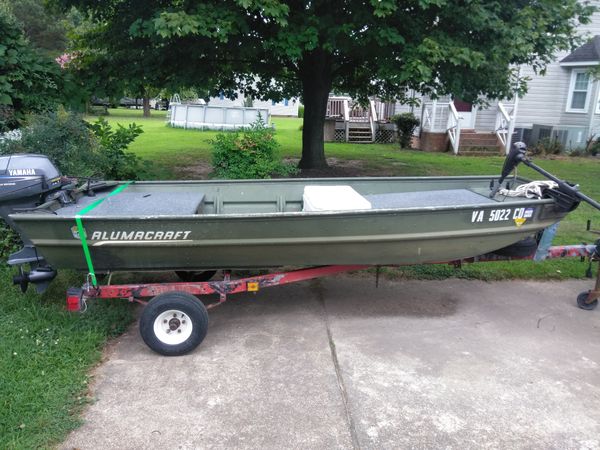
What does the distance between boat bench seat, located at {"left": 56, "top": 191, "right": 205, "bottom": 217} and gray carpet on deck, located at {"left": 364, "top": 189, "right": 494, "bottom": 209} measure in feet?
5.26

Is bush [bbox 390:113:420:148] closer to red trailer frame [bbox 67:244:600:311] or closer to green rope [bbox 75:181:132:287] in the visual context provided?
red trailer frame [bbox 67:244:600:311]

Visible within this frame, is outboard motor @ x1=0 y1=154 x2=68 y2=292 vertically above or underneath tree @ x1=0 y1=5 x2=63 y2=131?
underneath

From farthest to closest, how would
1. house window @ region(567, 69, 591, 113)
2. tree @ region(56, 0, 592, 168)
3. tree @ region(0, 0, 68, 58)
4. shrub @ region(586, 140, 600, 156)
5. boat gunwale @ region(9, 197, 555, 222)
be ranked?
tree @ region(0, 0, 68, 58)
house window @ region(567, 69, 591, 113)
shrub @ region(586, 140, 600, 156)
tree @ region(56, 0, 592, 168)
boat gunwale @ region(9, 197, 555, 222)

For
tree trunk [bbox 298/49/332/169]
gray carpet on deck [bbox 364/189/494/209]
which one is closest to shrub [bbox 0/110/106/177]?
gray carpet on deck [bbox 364/189/494/209]

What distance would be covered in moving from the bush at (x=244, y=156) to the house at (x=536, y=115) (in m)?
10.8

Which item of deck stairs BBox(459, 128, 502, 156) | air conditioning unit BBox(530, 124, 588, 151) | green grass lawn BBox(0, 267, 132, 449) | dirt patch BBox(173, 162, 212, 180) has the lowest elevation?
green grass lawn BBox(0, 267, 132, 449)

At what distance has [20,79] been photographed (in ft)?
21.4

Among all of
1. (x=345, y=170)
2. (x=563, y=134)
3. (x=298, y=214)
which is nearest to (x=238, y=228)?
(x=298, y=214)

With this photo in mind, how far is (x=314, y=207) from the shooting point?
4.17 meters

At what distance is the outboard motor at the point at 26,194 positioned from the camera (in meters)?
4.01

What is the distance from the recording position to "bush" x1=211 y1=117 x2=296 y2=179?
23.6ft

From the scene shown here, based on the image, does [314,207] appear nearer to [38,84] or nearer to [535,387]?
[535,387]

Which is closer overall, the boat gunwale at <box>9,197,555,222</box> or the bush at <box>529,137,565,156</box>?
the boat gunwale at <box>9,197,555,222</box>

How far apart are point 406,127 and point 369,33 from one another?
1177 centimetres
